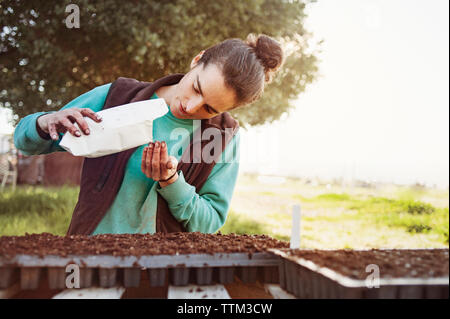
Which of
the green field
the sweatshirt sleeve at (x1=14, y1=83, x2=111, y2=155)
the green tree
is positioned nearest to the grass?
the green field

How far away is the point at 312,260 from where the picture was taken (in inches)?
32.0

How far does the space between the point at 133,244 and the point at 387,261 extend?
588 millimetres

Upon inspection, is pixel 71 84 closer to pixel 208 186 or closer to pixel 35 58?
pixel 35 58

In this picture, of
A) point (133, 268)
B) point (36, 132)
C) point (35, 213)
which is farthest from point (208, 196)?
point (35, 213)

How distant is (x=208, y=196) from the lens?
1688mm

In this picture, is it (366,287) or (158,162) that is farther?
(158,162)

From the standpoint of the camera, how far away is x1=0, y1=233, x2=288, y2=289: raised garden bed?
845mm

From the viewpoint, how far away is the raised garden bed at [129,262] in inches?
33.3

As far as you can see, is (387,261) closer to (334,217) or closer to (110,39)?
(110,39)

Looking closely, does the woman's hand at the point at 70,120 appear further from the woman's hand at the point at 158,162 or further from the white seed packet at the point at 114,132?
the woman's hand at the point at 158,162

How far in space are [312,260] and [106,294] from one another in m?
0.44

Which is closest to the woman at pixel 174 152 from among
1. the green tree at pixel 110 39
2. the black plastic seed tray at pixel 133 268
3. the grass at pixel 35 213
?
the black plastic seed tray at pixel 133 268

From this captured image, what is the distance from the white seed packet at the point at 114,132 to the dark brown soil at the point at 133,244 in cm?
26

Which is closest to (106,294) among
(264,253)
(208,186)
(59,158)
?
(264,253)
